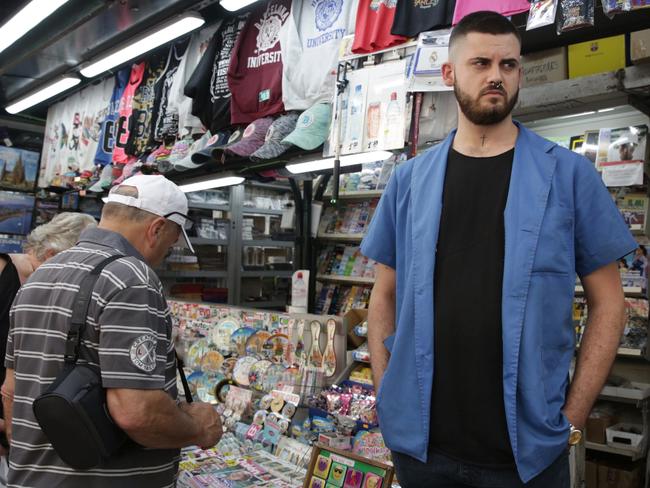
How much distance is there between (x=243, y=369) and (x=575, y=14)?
252 centimetres

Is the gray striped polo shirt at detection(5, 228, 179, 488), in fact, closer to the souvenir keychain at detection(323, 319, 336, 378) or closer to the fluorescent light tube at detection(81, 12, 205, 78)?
the souvenir keychain at detection(323, 319, 336, 378)

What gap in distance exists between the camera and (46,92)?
6.35 m

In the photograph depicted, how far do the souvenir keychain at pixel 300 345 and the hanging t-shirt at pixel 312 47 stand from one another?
1507mm

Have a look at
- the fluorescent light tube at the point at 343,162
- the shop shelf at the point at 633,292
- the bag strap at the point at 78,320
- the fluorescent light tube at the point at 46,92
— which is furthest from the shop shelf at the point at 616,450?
the fluorescent light tube at the point at 46,92

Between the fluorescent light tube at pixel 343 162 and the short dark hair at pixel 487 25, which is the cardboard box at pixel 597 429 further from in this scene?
the short dark hair at pixel 487 25

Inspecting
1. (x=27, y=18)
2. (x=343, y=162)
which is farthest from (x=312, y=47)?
(x=27, y=18)

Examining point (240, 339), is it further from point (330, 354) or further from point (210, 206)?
point (210, 206)

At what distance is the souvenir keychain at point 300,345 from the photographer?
3119 millimetres

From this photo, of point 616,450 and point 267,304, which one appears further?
point 267,304

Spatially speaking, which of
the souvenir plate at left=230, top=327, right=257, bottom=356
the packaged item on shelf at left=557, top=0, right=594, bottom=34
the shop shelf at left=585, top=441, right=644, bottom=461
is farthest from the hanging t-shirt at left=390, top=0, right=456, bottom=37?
the shop shelf at left=585, top=441, right=644, bottom=461

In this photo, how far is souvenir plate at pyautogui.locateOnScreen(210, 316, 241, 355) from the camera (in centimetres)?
359

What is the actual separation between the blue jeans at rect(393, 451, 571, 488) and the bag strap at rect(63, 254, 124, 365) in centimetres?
91

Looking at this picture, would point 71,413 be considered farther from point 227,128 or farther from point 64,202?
point 64,202

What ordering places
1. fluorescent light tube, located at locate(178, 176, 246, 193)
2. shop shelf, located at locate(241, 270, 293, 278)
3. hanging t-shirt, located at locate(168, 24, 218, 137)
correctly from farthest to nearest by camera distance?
shop shelf, located at locate(241, 270, 293, 278) < hanging t-shirt, located at locate(168, 24, 218, 137) < fluorescent light tube, located at locate(178, 176, 246, 193)
